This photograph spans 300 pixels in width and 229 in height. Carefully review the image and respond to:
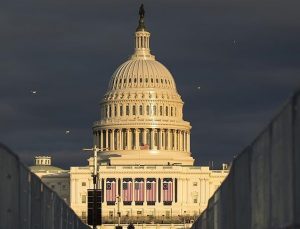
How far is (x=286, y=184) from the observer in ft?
68.6

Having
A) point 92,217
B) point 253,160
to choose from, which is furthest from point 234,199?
point 92,217

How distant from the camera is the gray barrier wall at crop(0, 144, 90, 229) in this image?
26500 millimetres

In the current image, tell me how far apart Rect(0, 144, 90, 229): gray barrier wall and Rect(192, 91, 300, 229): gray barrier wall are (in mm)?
3992

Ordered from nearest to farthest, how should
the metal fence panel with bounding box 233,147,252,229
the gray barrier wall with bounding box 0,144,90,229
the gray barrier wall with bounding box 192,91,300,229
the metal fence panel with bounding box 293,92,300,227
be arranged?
1. the metal fence panel with bounding box 293,92,300,227
2. the gray barrier wall with bounding box 192,91,300,229
3. the gray barrier wall with bounding box 0,144,90,229
4. the metal fence panel with bounding box 233,147,252,229

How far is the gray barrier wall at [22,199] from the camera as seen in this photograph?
86.9ft

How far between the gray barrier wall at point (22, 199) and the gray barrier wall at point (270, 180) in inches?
157

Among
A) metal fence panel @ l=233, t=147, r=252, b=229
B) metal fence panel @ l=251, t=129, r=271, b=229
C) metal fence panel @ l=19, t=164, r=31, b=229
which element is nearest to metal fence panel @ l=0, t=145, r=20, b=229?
metal fence panel @ l=19, t=164, r=31, b=229

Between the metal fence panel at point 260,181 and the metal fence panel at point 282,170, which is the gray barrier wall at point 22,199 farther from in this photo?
the metal fence panel at point 282,170

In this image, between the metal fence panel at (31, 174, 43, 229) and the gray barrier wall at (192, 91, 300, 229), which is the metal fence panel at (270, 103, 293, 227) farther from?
the metal fence panel at (31, 174, 43, 229)

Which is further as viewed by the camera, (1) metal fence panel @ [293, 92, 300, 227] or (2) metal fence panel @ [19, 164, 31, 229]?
(2) metal fence panel @ [19, 164, 31, 229]

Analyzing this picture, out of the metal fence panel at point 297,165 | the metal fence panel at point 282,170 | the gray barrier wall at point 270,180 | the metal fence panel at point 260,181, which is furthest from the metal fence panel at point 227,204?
the metal fence panel at point 297,165

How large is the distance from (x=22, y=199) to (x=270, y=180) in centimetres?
844

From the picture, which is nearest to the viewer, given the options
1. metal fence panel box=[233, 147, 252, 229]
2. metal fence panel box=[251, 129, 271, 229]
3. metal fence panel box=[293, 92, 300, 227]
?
metal fence panel box=[293, 92, 300, 227]

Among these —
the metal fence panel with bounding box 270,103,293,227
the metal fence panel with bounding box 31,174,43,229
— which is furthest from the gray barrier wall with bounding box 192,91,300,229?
the metal fence panel with bounding box 31,174,43,229
